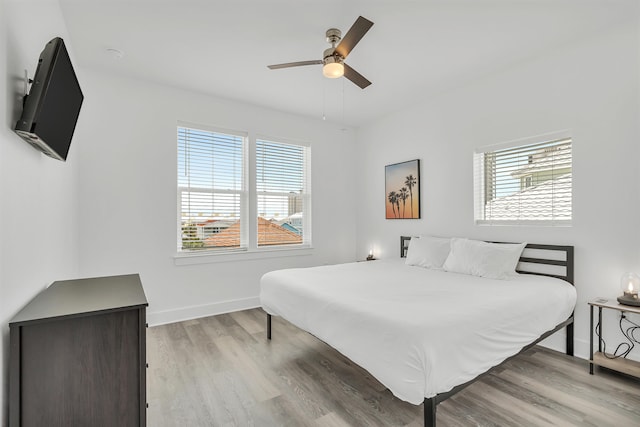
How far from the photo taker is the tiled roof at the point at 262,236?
13.3 ft

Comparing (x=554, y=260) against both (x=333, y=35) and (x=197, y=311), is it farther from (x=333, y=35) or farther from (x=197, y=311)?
(x=197, y=311)

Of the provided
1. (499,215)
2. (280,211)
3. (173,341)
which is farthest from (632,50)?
(173,341)

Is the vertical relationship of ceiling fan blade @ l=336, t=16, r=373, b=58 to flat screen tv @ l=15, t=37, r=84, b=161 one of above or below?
above

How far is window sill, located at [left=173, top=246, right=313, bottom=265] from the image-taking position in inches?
147

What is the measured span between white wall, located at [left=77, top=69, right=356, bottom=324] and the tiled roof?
0.27 metres

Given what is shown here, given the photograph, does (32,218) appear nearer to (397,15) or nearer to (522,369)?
(397,15)

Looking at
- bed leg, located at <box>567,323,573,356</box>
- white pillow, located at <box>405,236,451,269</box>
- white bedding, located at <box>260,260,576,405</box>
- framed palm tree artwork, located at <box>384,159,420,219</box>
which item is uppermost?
framed palm tree artwork, located at <box>384,159,420,219</box>

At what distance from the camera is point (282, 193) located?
4.57 meters

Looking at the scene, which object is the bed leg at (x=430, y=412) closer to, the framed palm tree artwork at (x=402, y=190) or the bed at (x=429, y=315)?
the bed at (x=429, y=315)

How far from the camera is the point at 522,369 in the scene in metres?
2.49

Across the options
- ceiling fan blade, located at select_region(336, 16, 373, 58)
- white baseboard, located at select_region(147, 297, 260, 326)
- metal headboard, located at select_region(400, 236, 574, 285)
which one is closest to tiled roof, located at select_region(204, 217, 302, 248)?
white baseboard, located at select_region(147, 297, 260, 326)

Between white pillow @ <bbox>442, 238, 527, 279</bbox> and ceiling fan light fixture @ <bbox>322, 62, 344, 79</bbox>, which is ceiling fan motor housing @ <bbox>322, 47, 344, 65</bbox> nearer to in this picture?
ceiling fan light fixture @ <bbox>322, 62, 344, 79</bbox>

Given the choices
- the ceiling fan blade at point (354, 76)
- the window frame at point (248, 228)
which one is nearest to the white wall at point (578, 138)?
the ceiling fan blade at point (354, 76)

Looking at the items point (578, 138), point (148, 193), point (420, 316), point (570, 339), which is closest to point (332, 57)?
point (420, 316)
